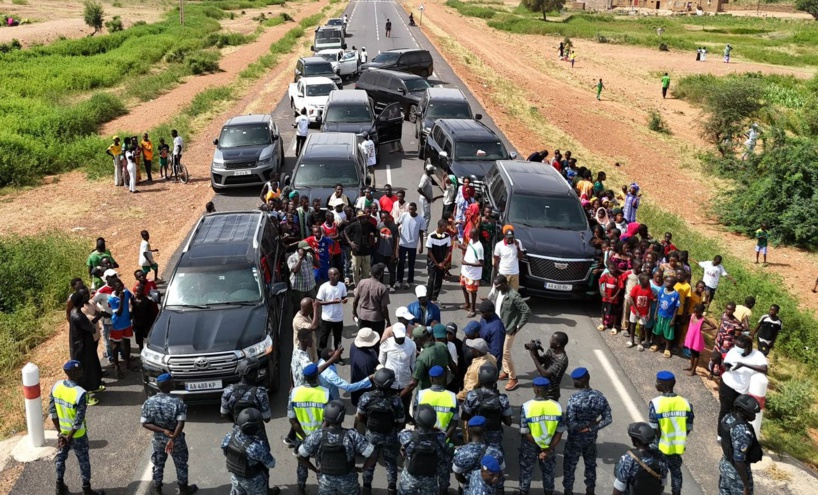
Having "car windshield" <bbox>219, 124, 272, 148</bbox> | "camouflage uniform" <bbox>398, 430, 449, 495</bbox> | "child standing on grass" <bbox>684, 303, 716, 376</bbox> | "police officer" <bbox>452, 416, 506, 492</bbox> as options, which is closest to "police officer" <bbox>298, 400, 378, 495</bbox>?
"camouflage uniform" <bbox>398, 430, 449, 495</bbox>

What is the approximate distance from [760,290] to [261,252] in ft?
34.1

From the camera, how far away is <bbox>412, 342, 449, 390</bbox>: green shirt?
830 cm

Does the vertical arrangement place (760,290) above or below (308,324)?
below

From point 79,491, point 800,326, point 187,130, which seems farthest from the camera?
point 187,130

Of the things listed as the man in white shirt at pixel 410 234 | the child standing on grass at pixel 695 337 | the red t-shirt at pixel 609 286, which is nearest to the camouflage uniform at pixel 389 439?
the child standing on grass at pixel 695 337

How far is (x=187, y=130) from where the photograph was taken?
27297mm

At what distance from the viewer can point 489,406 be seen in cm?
736

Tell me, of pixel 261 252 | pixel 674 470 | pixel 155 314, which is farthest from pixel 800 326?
pixel 155 314

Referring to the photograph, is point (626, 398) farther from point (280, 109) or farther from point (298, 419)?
point (280, 109)

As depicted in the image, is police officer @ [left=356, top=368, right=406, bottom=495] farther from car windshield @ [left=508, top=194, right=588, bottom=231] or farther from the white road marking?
car windshield @ [left=508, top=194, right=588, bottom=231]

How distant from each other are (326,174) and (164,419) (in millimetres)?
9421

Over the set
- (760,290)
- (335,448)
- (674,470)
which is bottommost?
(760,290)

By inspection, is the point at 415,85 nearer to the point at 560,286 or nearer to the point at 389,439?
the point at 560,286

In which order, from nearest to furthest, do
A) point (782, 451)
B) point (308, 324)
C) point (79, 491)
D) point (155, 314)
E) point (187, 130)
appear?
1. point (79, 491)
2. point (782, 451)
3. point (308, 324)
4. point (155, 314)
5. point (187, 130)
